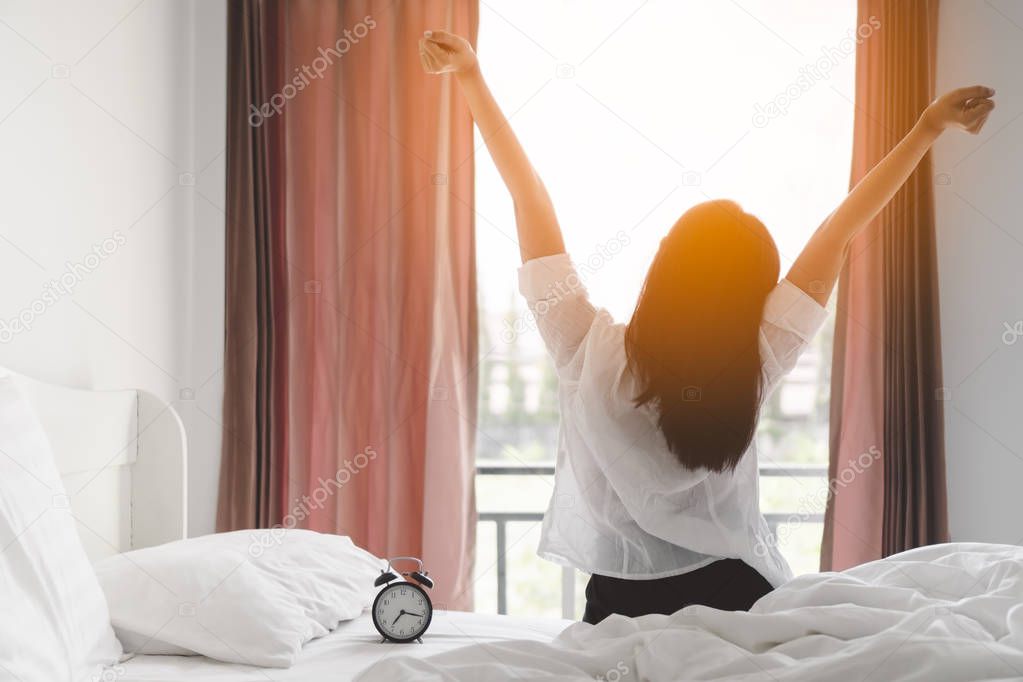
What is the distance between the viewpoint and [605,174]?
2848 millimetres

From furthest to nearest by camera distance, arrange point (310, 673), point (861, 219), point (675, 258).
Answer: point (310, 673)
point (861, 219)
point (675, 258)

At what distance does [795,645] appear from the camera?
1.03m

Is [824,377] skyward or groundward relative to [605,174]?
groundward

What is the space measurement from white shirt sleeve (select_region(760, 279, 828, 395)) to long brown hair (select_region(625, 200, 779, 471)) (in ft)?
0.09

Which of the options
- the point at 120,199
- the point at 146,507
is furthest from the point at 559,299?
the point at 120,199

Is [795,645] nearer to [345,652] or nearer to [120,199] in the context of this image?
[345,652]

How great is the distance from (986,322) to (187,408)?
2503 mm

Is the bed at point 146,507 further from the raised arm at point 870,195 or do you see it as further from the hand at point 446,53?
the hand at point 446,53

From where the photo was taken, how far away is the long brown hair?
1.09 metres

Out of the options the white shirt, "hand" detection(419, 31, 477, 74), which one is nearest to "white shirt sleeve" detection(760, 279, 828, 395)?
the white shirt

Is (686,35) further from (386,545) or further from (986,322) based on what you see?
(386,545)

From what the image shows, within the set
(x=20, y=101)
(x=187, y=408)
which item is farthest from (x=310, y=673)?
(x=187, y=408)

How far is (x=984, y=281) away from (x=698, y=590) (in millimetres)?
2067

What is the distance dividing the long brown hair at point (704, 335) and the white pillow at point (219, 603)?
83 centimetres
